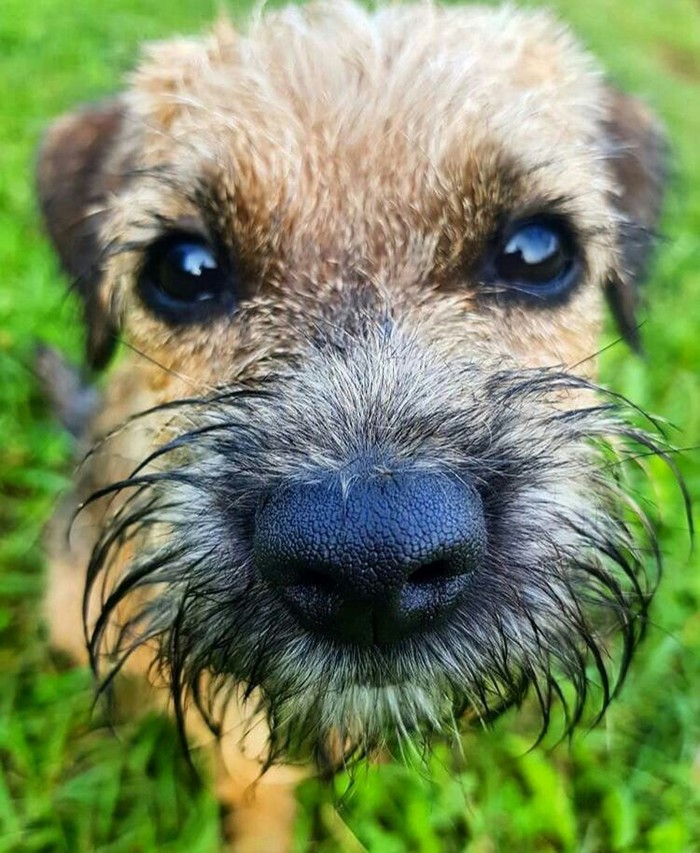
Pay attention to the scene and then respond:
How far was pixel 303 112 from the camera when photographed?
94.3 inches

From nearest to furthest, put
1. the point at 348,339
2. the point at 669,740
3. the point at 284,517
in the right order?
the point at 284,517 → the point at 348,339 → the point at 669,740

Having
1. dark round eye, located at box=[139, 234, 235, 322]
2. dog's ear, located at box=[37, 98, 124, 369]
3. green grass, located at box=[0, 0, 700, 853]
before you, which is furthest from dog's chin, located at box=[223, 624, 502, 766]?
dog's ear, located at box=[37, 98, 124, 369]

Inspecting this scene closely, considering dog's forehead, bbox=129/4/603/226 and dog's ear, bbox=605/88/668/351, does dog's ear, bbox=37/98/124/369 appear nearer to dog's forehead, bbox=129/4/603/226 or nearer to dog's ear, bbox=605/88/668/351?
dog's forehead, bbox=129/4/603/226

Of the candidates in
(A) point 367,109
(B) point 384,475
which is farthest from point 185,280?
(B) point 384,475

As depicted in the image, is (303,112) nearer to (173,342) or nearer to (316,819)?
(173,342)

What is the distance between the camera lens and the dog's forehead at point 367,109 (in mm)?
2293

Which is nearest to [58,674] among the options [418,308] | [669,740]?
[418,308]

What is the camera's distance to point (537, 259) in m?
2.52

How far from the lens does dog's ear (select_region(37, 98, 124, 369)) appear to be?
10.5 feet

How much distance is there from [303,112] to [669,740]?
108 inches

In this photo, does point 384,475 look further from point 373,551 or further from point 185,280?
point 185,280

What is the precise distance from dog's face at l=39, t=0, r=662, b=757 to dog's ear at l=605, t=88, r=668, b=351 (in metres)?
0.04

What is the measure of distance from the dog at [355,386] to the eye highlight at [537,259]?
1 centimetres

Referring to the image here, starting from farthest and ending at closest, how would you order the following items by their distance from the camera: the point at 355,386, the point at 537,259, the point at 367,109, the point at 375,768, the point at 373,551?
the point at 375,768, the point at 537,259, the point at 367,109, the point at 355,386, the point at 373,551
